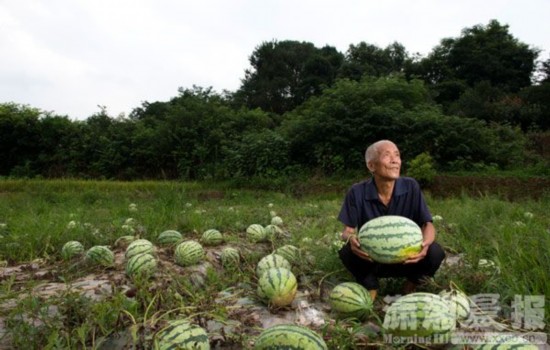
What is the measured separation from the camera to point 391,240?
2430mm

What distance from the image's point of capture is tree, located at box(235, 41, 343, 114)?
36062 mm

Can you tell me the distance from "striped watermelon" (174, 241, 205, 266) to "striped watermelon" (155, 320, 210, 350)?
153 centimetres

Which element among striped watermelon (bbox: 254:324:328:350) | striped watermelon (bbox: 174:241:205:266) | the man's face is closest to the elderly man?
the man's face

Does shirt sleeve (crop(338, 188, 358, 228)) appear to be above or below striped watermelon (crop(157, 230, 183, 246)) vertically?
above

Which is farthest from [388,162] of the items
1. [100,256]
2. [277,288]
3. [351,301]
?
[100,256]

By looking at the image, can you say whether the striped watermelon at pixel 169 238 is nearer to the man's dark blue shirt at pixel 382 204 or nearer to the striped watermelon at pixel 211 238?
the striped watermelon at pixel 211 238

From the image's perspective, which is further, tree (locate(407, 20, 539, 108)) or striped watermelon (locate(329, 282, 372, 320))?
tree (locate(407, 20, 539, 108))

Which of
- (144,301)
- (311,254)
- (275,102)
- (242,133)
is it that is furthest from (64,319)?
(275,102)

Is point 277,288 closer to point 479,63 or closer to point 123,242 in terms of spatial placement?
point 123,242

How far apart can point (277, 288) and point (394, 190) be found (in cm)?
109

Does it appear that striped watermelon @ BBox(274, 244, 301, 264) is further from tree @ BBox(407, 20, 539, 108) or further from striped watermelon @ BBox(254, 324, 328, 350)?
tree @ BBox(407, 20, 539, 108)

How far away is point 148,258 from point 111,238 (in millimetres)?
1510

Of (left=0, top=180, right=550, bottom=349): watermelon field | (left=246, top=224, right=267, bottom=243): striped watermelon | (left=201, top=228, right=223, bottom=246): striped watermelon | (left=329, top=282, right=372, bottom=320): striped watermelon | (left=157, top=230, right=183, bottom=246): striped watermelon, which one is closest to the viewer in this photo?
(left=0, top=180, right=550, bottom=349): watermelon field

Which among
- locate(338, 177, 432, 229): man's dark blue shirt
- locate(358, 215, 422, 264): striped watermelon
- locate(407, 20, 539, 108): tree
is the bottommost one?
locate(358, 215, 422, 264): striped watermelon
